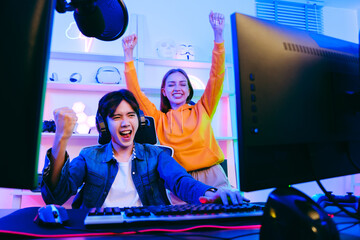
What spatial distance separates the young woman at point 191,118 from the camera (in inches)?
85.4

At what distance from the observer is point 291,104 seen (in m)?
0.66

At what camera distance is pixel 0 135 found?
540mm

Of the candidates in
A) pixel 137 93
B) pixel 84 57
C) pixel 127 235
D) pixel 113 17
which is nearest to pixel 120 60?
pixel 84 57

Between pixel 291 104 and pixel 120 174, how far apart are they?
98 cm

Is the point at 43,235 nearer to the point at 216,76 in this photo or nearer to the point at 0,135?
the point at 0,135

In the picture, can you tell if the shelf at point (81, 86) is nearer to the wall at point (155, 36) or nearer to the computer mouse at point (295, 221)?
the wall at point (155, 36)

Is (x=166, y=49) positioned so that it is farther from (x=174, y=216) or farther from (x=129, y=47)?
(x=174, y=216)

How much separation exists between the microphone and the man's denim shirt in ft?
2.02

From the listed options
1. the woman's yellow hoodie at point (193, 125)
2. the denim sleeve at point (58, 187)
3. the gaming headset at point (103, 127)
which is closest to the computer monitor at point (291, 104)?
the denim sleeve at point (58, 187)

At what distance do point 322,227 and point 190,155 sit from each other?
5.30ft

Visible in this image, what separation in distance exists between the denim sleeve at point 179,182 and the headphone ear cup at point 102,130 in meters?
0.31

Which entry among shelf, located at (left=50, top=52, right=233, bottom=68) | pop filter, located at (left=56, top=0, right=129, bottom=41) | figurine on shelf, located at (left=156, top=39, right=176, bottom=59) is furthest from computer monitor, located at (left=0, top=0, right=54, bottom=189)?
figurine on shelf, located at (left=156, top=39, right=176, bottom=59)

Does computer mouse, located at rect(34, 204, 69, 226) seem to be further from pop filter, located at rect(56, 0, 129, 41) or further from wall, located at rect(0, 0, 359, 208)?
wall, located at rect(0, 0, 359, 208)

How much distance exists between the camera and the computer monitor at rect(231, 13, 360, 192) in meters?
0.61
